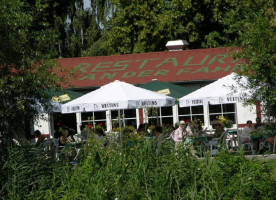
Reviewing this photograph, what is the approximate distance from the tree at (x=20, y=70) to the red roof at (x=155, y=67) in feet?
38.5

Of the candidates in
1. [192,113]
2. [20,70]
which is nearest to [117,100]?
[20,70]

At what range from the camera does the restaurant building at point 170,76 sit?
89.9ft

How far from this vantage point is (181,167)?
10469mm

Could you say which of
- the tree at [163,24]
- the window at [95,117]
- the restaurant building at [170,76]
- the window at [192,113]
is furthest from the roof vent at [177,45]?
the tree at [163,24]

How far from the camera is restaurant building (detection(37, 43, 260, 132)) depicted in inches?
1079

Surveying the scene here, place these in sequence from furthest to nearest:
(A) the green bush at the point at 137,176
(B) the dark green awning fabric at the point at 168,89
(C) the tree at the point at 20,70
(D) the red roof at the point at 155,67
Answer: (D) the red roof at the point at 155,67, (B) the dark green awning fabric at the point at 168,89, (C) the tree at the point at 20,70, (A) the green bush at the point at 137,176

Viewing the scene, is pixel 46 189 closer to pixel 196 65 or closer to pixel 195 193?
pixel 195 193

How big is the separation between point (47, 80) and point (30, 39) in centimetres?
115

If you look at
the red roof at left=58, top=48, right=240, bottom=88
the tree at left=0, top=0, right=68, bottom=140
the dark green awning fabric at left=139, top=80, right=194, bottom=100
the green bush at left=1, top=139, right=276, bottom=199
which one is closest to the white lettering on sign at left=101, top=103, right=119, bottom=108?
the dark green awning fabric at left=139, top=80, right=194, bottom=100

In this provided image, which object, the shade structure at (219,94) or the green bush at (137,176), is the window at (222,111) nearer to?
the shade structure at (219,94)

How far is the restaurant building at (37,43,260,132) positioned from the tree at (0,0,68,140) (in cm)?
1166

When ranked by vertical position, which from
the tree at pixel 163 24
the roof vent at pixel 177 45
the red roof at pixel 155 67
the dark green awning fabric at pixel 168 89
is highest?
the tree at pixel 163 24

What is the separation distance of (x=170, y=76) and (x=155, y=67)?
5.66 feet

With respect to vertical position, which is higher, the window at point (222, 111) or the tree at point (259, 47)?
the tree at point (259, 47)
